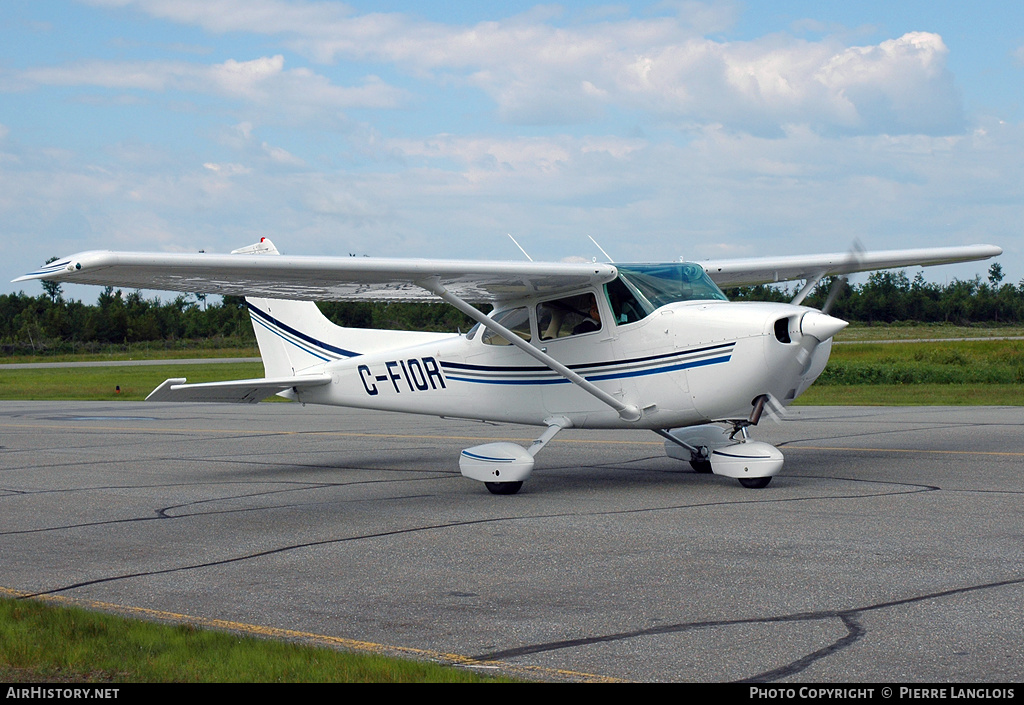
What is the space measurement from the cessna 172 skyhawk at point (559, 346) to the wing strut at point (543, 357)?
0.02 metres

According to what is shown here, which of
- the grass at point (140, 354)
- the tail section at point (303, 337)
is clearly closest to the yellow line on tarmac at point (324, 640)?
the tail section at point (303, 337)

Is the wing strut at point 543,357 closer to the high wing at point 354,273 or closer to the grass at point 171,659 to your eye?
the high wing at point 354,273

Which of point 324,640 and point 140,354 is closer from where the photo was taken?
point 324,640

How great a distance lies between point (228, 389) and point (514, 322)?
3.78 m

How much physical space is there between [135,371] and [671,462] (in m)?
42.5

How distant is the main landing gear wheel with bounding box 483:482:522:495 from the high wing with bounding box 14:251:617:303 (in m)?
2.13

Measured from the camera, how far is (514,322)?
37.9ft

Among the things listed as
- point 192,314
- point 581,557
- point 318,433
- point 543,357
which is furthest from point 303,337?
point 192,314

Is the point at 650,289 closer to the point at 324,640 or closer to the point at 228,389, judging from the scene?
the point at 228,389

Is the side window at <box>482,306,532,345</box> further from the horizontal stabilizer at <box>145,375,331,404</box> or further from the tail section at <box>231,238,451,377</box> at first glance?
the horizontal stabilizer at <box>145,375,331,404</box>

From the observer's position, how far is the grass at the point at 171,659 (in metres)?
4.43

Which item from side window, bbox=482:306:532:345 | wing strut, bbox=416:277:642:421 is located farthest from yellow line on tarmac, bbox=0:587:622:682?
side window, bbox=482:306:532:345

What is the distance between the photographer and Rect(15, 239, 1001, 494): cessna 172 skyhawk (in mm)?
9586

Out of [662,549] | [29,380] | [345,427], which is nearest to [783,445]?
[662,549]
